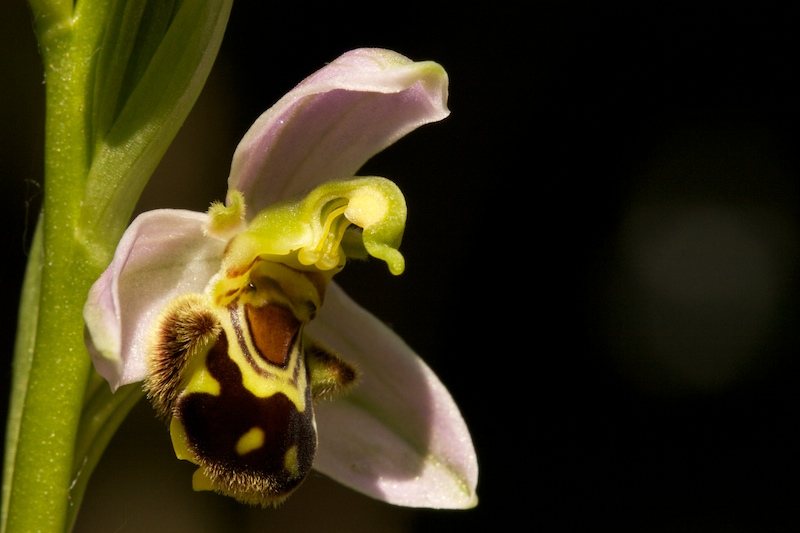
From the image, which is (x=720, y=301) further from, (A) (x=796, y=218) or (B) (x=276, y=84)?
(B) (x=276, y=84)

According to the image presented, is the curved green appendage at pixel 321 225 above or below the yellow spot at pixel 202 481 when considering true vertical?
above

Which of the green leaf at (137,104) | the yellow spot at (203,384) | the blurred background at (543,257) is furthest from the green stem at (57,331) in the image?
the blurred background at (543,257)

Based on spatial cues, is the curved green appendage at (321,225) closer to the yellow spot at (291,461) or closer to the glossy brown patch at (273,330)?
the glossy brown patch at (273,330)

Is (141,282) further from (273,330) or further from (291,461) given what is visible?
(291,461)

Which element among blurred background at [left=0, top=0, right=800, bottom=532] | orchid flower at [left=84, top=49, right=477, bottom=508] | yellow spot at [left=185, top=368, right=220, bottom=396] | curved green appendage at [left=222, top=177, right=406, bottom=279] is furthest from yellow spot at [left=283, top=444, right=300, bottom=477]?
blurred background at [left=0, top=0, right=800, bottom=532]

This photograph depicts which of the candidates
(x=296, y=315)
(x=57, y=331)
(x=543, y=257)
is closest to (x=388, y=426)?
(x=296, y=315)

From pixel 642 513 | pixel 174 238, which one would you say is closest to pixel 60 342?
pixel 174 238

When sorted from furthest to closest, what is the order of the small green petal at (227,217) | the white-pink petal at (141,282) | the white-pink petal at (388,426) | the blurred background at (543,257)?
the blurred background at (543,257), the white-pink petal at (388,426), the small green petal at (227,217), the white-pink petal at (141,282)
